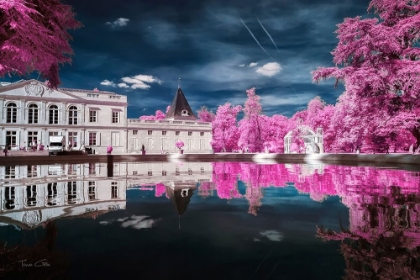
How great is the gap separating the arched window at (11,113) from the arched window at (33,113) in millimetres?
1634

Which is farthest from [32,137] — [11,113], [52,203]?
[52,203]

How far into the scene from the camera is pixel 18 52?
8.05 metres

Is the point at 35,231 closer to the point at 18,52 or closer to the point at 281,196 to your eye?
the point at 281,196

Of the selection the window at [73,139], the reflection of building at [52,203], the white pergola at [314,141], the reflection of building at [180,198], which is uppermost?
the window at [73,139]

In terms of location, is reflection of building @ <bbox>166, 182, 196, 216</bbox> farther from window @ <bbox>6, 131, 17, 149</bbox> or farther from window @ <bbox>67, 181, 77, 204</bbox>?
window @ <bbox>6, 131, 17, 149</bbox>

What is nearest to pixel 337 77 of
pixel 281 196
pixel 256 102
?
pixel 281 196

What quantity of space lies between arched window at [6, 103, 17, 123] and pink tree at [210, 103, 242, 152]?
29.2 meters

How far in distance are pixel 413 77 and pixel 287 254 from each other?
600 inches

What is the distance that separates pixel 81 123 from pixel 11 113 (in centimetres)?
830

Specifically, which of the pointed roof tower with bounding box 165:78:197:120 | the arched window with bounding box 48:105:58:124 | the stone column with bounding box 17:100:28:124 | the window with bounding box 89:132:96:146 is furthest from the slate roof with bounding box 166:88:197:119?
the stone column with bounding box 17:100:28:124

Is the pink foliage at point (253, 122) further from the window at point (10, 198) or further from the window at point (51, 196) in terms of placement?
the window at point (10, 198)

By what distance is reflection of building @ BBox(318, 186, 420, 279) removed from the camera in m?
1.77

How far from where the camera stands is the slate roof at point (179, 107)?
5585 cm

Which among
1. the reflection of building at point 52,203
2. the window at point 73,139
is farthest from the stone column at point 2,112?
the reflection of building at point 52,203
